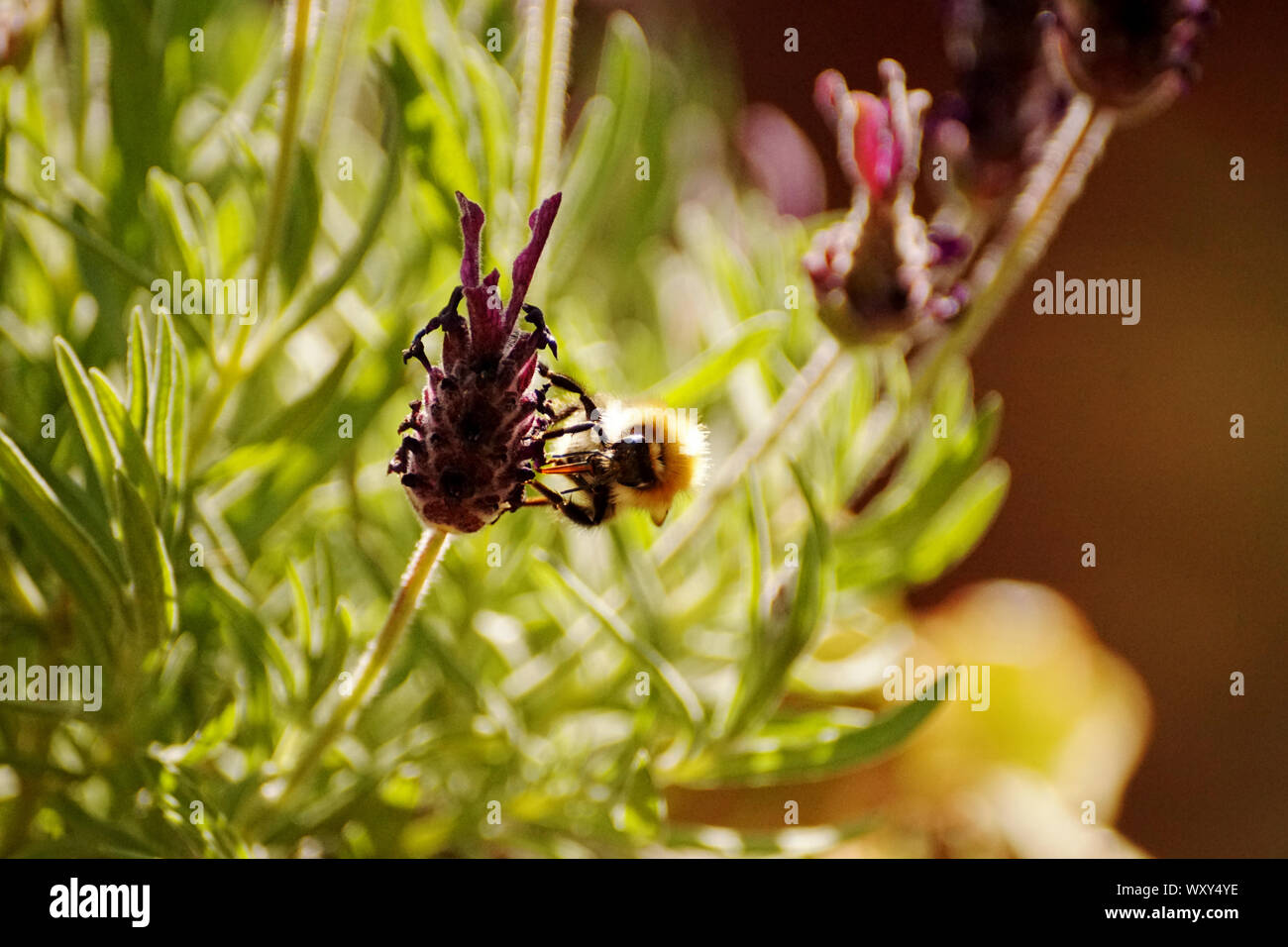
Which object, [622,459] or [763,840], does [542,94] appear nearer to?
[622,459]

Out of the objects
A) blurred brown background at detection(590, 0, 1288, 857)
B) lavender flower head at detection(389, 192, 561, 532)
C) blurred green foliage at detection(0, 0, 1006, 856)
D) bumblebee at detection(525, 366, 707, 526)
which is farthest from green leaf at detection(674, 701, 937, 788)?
blurred brown background at detection(590, 0, 1288, 857)

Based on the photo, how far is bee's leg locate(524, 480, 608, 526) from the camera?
1.69ft

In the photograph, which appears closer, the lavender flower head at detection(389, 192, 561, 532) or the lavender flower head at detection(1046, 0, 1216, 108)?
the lavender flower head at detection(389, 192, 561, 532)

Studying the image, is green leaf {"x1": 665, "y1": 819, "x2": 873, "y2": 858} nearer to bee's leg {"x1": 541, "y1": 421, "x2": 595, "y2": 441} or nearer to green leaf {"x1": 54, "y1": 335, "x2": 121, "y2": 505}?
bee's leg {"x1": 541, "y1": 421, "x2": 595, "y2": 441}

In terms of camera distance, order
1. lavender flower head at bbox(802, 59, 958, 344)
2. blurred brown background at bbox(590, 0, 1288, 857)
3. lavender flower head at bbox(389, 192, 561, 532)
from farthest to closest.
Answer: blurred brown background at bbox(590, 0, 1288, 857) < lavender flower head at bbox(802, 59, 958, 344) < lavender flower head at bbox(389, 192, 561, 532)

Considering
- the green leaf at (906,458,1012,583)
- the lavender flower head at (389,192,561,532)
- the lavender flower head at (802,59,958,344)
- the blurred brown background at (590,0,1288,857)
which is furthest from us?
the blurred brown background at (590,0,1288,857)

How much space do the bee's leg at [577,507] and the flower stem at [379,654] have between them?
58mm

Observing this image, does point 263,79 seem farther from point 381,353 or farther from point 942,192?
point 942,192

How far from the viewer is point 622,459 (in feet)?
1.74

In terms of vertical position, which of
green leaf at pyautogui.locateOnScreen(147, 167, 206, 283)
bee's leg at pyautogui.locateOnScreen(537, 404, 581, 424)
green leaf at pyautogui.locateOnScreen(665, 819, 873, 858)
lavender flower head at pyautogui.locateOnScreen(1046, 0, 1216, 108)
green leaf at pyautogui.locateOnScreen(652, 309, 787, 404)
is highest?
lavender flower head at pyautogui.locateOnScreen(1046, 0, 1216, 108)

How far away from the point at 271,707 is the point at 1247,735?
4.98 feet

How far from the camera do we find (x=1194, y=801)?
1.53m

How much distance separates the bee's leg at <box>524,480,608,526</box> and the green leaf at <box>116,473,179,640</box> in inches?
6.0
